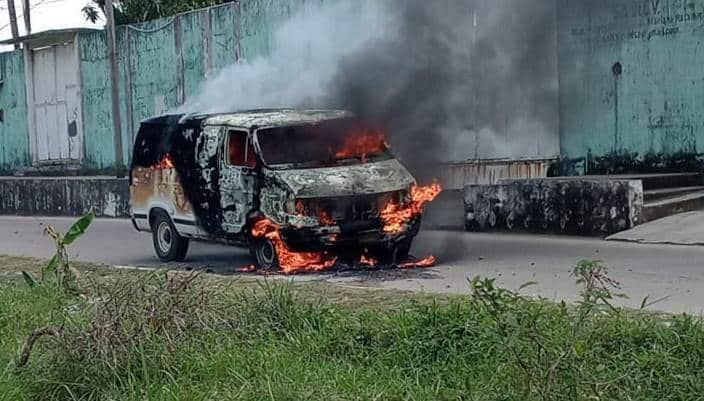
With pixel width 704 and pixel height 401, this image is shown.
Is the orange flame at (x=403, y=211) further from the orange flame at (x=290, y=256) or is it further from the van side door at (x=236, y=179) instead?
the van side door at (x=236, y=179)

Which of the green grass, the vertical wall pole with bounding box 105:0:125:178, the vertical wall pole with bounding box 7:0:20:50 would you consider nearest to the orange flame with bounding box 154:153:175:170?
the green grass

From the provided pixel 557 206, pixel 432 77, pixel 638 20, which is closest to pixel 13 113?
pixel 432 77

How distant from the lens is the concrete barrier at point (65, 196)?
20625 millimetres

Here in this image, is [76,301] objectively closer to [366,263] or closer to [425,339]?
[425,339]

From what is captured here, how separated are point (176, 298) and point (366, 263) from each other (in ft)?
16.8

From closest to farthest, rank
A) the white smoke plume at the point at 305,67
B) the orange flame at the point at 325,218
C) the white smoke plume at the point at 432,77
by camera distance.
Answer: the orange flame at the point at 325,218, the white smoke plume at the point at 432,77, the white smoke plume at the point at 305,67

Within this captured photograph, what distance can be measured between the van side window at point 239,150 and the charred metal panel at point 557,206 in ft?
15.7

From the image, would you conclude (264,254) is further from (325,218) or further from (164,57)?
(164,57)

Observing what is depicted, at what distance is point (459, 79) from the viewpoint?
13938 millimetres

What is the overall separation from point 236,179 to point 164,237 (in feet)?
6.98

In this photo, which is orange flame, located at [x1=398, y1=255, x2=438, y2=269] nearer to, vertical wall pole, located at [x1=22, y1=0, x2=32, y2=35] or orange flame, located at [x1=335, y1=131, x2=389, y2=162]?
orange flame, located at [x1=335, y1=131, x2=389, y2=162]

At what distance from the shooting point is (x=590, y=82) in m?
16.3

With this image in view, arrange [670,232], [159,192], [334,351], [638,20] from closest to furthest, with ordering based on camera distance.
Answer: [334,351]
[159,192]
[670,232]
[638,20]

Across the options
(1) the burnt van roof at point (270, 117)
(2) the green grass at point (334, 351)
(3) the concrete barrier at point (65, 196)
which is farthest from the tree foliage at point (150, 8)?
(2) the green grass at point (334, 351)
